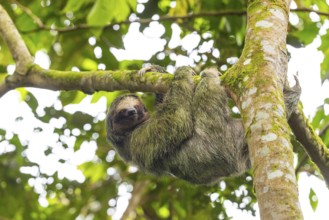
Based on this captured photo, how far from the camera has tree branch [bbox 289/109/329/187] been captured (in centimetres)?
502

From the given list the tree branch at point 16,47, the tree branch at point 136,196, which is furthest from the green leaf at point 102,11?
the tree branch at point 136,196

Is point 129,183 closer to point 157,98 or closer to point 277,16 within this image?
point 157,98

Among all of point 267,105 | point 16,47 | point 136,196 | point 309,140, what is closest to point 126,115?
point 16,47

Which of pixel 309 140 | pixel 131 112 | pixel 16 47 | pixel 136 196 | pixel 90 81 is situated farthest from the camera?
pixel 136 196

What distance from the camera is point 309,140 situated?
16.8 feet

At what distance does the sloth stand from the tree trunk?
0.95m

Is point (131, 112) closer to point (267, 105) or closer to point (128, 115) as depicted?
point (128, 115)

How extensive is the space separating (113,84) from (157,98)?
47.8 inches

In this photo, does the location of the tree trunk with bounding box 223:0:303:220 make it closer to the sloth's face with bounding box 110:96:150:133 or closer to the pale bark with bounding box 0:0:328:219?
the pale bark with bounding box 0:0:328:219

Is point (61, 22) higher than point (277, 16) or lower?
lower

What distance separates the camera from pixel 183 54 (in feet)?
25.6

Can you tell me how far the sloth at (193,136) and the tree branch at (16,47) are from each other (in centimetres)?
134

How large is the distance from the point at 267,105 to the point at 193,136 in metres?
2.35

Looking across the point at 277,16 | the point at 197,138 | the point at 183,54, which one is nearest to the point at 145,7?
the point at 183,54
